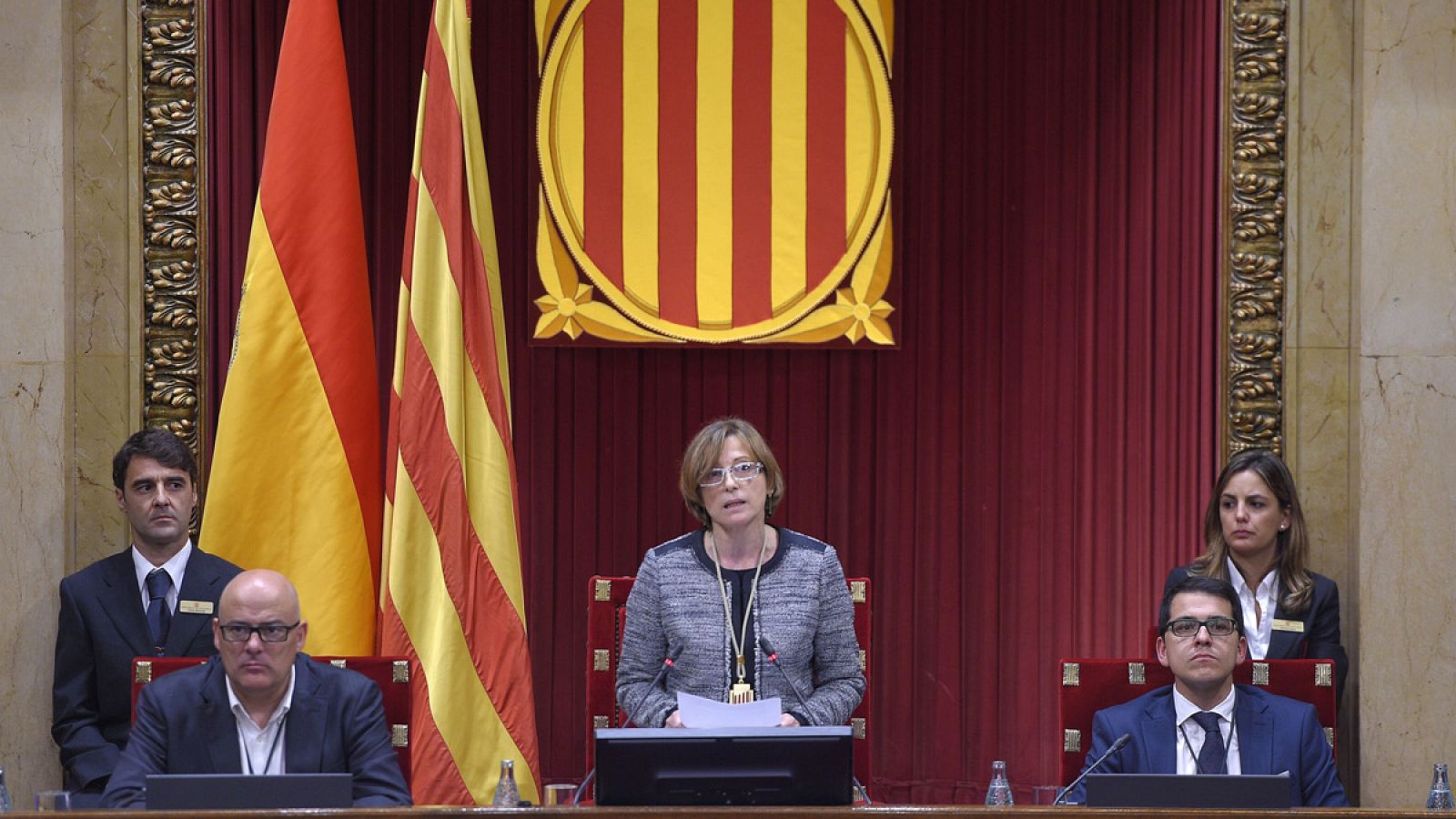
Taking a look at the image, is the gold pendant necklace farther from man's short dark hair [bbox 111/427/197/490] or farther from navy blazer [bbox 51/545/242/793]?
man's short dark hair [bbox 111/427/197/490]

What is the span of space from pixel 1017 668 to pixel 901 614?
405mm

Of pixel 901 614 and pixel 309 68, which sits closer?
pixel 309 68

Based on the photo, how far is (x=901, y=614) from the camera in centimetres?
538

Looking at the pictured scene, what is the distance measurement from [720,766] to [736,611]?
3.57 ft

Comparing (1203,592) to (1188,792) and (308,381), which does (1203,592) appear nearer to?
Answer: (1188,792)

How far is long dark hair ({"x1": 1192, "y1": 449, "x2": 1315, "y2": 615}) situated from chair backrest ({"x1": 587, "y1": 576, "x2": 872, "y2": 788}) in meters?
0.89

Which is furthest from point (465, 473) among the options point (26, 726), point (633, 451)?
point (26, 726)

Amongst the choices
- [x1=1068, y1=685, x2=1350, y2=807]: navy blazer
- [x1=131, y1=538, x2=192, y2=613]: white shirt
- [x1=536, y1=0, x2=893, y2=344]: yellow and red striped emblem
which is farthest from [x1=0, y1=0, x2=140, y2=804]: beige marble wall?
[x1=1068, y1=685, x2=1350, y2=807]: navy blazer

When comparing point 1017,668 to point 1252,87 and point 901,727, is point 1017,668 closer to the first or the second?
point 901,727

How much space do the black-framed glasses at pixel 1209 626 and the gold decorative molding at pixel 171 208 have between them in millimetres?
2767

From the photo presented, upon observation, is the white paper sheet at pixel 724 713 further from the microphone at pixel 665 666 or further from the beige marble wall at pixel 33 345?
the beige marble wall at pixel 33 345

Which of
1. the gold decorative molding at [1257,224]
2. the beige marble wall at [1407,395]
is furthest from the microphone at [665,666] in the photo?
the beige marble wall at [1407,395]

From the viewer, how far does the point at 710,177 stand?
5207mm

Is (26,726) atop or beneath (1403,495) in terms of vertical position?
beneath
